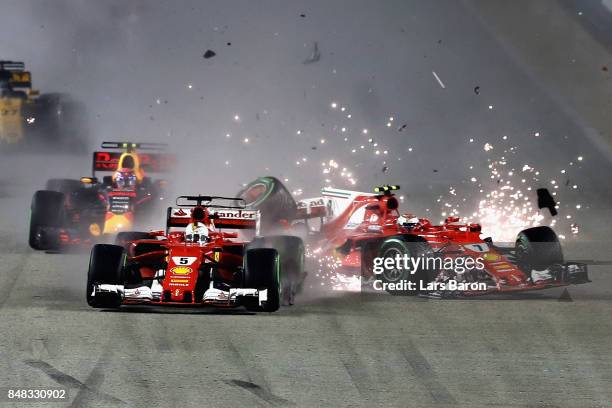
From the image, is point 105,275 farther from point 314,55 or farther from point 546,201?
point 314,55

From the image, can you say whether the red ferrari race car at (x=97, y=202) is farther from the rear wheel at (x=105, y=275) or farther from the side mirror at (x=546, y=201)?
the side mirror at (x=546, y=201)

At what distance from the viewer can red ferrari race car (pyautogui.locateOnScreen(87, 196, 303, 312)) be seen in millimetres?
13266

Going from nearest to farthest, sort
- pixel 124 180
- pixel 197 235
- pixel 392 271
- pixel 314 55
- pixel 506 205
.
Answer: pixel 197 235 < pixel 392 271 < pixel 124 180 < pixel 506 205 < pixel 314 55

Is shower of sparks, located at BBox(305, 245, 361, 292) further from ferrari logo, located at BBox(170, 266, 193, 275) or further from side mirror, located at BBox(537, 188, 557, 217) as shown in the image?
side mirror, located at BBox(537, 188, 557, 217)

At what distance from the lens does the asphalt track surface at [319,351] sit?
9.08 m

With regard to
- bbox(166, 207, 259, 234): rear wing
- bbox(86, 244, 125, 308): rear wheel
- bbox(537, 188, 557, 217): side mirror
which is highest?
bbox(537, 188, 557, 217): side mirror

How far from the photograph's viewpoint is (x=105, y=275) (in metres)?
13.3

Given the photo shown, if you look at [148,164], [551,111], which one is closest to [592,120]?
[551,111]

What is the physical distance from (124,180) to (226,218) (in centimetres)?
714

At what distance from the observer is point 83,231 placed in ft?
70.2

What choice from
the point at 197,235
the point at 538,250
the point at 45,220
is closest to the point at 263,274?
the point at 197,235

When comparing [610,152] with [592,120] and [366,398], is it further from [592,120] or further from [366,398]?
[366,398]

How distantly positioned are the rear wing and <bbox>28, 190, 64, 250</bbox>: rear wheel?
5.47 m

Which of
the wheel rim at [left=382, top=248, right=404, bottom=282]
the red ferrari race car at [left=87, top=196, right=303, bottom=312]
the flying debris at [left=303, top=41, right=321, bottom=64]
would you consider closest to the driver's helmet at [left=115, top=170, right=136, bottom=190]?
the red ferrari race car at [left=87, top=196, right=303, bottom=312]
